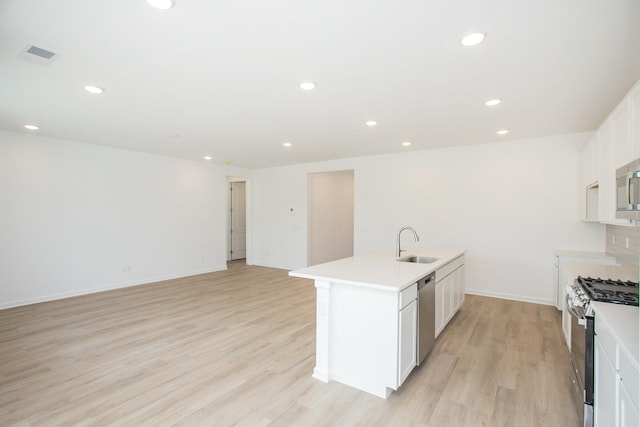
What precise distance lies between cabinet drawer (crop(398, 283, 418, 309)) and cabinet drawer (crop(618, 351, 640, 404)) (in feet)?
3.90

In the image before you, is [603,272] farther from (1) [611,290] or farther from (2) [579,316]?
(2) [579,316]

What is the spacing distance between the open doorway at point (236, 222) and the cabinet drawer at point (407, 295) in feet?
24.3

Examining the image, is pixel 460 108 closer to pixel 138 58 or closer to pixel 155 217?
pixel 138 58

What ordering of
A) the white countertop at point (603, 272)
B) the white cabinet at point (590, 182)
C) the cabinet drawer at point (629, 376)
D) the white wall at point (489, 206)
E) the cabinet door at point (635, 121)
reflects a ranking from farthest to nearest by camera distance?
the white wall at point (489, 206) → the white cabinet at point (590, 182) → the white countertop at point (603, 272) → the cabinet door at point (635, 121) → the cabinet drawer at point (629, 376)

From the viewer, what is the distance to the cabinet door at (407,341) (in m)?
2.35

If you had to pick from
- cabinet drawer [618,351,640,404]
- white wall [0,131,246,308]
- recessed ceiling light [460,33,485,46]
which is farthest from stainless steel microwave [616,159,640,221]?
white wall [0,131,246,308]

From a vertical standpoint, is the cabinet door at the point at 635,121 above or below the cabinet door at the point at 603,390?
above

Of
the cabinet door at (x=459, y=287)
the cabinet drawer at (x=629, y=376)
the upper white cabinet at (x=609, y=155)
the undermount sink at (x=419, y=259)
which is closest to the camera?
the cabinet drawer at (x=629, y=376)

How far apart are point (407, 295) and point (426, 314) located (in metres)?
0.52

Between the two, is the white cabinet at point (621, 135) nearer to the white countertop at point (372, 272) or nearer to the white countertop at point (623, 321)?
the white countertop at point (623, 321)

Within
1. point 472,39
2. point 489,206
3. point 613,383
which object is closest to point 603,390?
point 613,383

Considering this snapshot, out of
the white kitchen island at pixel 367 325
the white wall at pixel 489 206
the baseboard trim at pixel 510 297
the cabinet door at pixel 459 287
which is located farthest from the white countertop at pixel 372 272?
the baseboard trim at pixel 510 297

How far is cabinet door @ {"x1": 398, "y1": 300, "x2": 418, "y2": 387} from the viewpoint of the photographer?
92.7 inches

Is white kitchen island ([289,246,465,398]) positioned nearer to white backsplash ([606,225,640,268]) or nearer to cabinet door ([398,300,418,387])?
cabinet door ([398,300,418,387])
